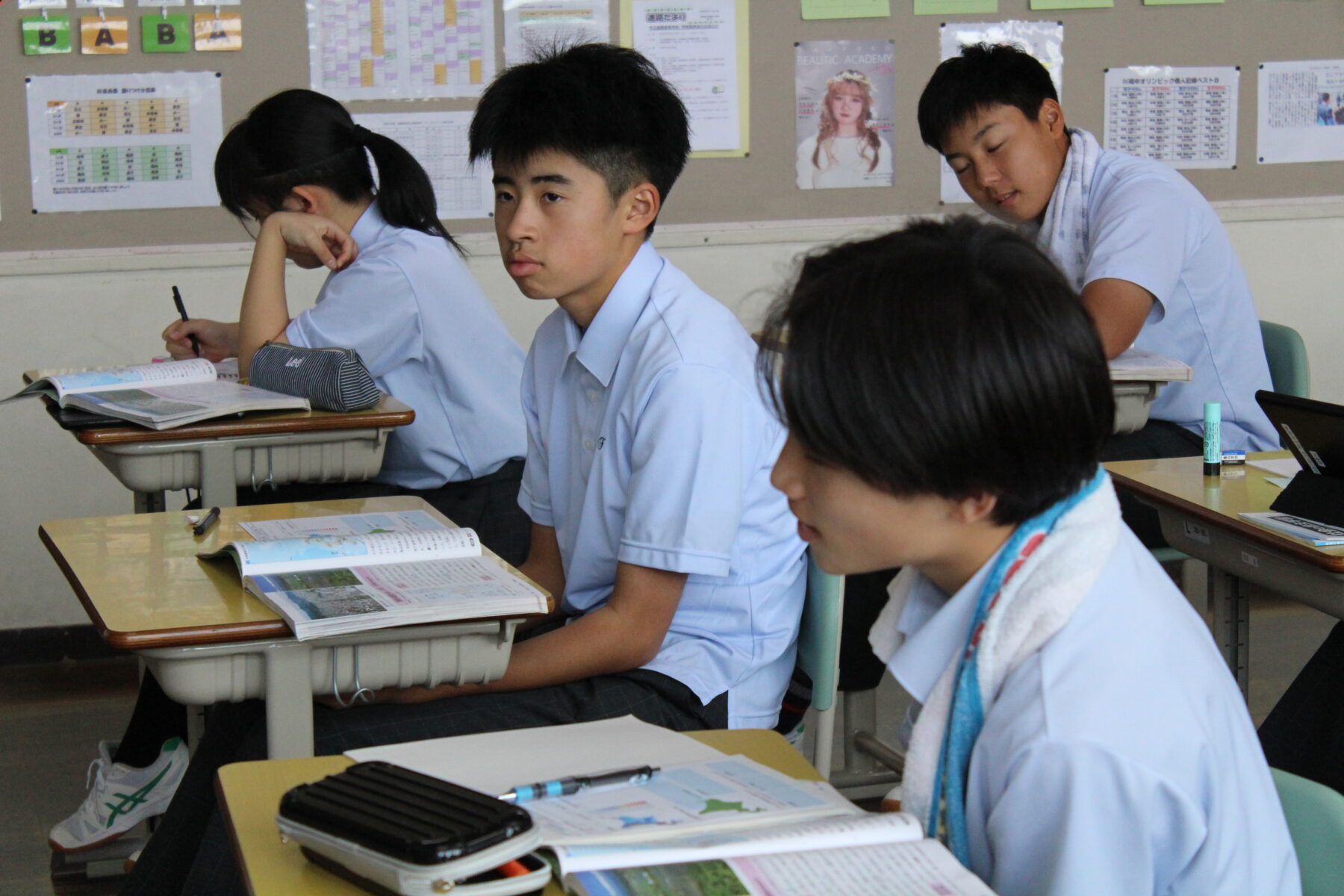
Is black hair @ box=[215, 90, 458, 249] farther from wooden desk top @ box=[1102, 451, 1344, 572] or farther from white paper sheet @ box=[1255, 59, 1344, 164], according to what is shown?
white paper sheet @ box=[1255, 59, 1344, 164]

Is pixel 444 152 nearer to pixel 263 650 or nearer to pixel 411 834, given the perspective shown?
pixel 263 650

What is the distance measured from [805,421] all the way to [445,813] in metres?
0.31

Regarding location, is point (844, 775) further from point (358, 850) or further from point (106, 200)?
point (106, 200)

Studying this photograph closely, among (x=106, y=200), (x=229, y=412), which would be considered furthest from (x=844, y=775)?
(x=106, y=200)

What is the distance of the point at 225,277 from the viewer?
351 centimetres

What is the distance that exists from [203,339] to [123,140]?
0.72m

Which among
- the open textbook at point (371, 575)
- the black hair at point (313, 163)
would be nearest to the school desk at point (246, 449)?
the black hair at point (313, 163)

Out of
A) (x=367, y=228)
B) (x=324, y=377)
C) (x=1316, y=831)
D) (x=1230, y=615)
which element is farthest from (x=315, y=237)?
(x=1316, y=831)

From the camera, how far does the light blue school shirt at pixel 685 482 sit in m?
1.50

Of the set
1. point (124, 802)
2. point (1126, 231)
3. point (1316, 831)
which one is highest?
point (1126, 231)

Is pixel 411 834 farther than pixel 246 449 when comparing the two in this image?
No

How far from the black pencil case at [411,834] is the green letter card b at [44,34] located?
3.02m

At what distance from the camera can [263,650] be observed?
138 cm

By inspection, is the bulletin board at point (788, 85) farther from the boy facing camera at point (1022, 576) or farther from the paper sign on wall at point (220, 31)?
the boy facing camera at point (1022, 576)
